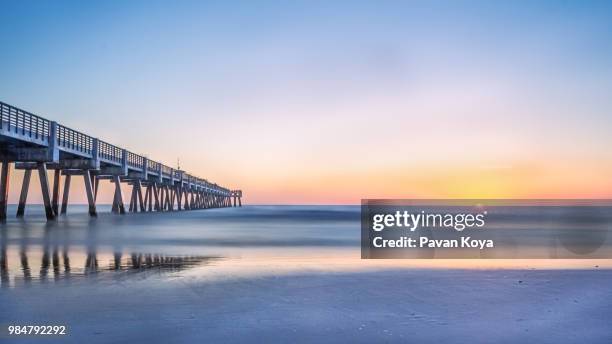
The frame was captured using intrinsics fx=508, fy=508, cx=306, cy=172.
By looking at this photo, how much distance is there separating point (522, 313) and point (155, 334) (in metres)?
4.03

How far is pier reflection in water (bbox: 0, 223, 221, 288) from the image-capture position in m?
8.53

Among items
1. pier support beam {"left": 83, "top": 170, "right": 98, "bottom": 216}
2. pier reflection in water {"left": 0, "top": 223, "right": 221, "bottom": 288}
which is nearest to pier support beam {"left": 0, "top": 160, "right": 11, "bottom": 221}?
pier support beam {"left": 83, "top": 170, "right": 98, "bottom": 216}

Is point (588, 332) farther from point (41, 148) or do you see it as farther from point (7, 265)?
point (41, 148)

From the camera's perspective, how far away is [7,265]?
392 inches

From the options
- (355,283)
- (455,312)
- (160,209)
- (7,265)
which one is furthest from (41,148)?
(160,209)

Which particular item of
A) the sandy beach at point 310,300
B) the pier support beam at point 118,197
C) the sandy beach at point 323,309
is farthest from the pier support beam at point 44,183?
the sandy beach at point 323,309

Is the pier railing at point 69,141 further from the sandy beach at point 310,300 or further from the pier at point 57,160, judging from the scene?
the sandy beach at point 310,300

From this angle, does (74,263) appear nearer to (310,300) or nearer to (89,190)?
(310,300)

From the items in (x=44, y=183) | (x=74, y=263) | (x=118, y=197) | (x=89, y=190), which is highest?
(x=44, y=183)

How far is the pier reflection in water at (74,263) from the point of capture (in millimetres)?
8531

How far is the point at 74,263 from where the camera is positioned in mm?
10539

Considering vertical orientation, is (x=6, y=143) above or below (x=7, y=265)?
above

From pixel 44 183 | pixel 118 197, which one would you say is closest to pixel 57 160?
pixel 44 183

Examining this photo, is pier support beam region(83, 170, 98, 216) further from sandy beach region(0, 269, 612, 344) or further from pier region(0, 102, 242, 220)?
sandy beach region(0, 269, 612, 344)
